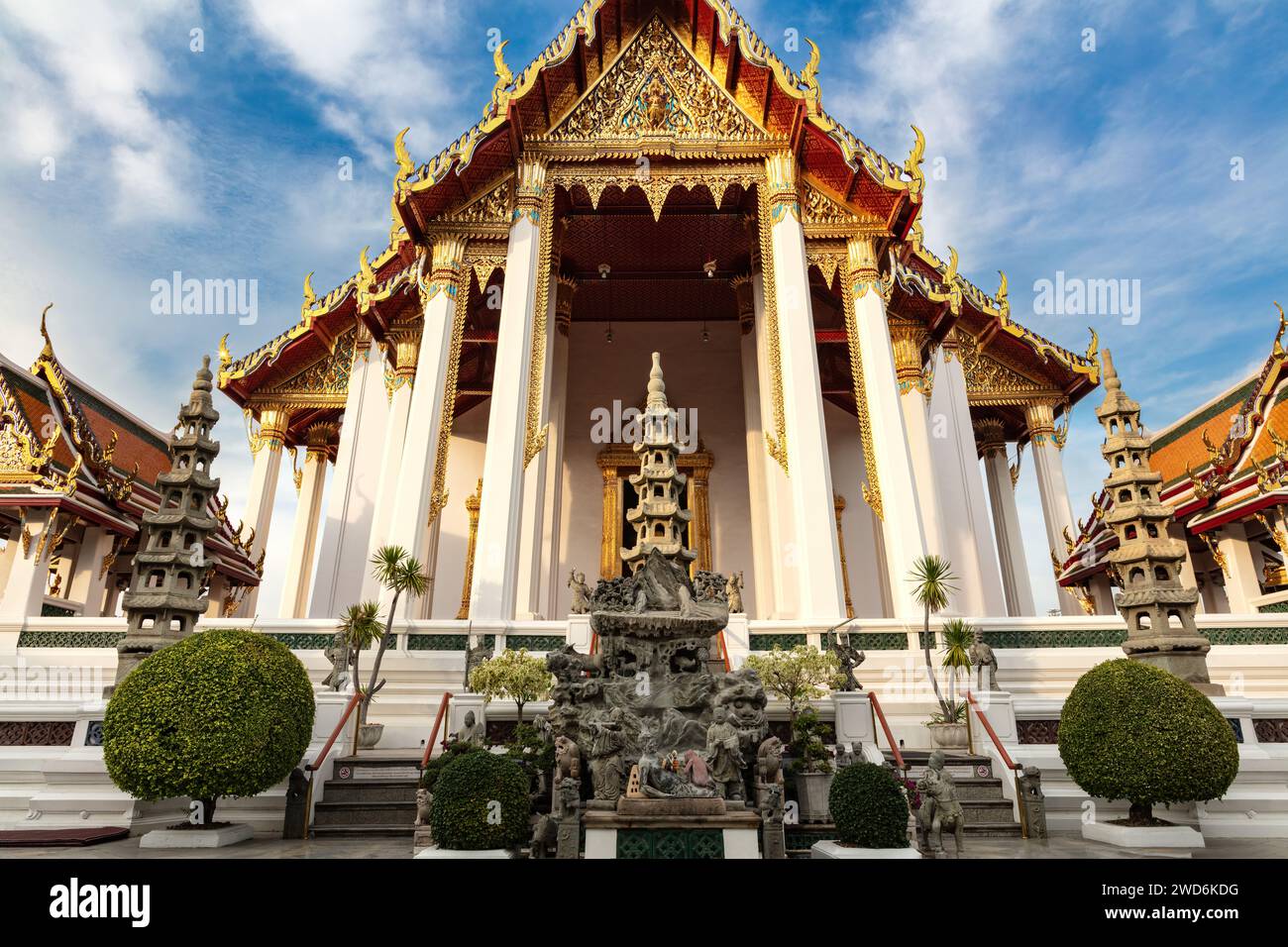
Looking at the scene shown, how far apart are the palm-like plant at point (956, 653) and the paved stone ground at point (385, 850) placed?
2.29 m

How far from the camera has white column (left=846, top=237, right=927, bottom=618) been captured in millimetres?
11164

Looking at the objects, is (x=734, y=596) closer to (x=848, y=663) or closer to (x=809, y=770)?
(x=848, y=663)

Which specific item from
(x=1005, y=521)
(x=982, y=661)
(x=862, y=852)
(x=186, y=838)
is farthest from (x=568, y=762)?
(x=1005, y=521)

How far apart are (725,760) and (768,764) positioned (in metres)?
0.46

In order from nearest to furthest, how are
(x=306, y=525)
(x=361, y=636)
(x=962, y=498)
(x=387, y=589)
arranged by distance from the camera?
(x=361, y=636) < (x=387, y=589) < (x=962, y=498) < (x=306, y=525)

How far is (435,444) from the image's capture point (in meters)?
11.9

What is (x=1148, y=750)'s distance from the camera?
18.7ft

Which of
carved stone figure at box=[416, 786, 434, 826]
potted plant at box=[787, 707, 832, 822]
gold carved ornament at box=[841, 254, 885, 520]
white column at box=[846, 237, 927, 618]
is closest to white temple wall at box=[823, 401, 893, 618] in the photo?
gold carved ornament at box=[841, 254, 885, 520]

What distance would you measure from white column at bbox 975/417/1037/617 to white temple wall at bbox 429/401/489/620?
12431mm

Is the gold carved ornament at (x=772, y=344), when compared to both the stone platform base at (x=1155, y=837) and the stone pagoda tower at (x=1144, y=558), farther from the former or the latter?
the stone platform base at (x=1155, y=837)

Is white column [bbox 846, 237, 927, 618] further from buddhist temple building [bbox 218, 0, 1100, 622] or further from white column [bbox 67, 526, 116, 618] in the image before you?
white column [bbox 67, 526, 116, 618]
